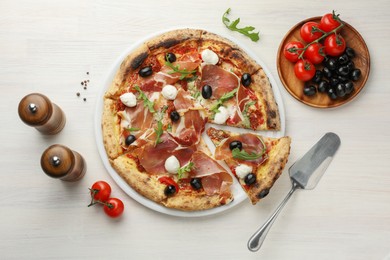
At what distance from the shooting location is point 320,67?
3826 mm

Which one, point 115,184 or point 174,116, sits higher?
point 174,116

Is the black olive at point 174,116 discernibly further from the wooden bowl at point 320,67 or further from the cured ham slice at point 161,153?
the wooden bowl at point 320,67

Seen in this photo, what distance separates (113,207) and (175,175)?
458 millimetres

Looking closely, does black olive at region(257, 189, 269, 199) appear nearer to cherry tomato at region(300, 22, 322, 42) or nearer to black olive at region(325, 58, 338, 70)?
black olive at region(325, 58, 338, 70)

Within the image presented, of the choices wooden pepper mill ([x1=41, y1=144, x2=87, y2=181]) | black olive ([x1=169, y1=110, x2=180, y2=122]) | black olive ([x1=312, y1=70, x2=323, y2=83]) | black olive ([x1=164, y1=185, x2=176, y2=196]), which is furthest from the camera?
black olive ([x1=312, y1=70, x2=323, y2=83])

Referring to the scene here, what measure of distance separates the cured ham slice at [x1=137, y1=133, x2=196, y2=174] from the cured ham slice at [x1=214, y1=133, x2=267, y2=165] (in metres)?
0.18

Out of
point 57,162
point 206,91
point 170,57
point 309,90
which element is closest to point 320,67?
point 309,90

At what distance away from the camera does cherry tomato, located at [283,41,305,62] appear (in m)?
3.71

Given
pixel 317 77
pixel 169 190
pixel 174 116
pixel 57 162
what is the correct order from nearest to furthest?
pixel 57 162 → pixel 169 190 → pixel 174 116 → pixel 317 77

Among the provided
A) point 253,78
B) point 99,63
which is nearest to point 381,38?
point 253,78

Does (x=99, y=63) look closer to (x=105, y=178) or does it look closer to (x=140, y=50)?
(x=140, y=50)

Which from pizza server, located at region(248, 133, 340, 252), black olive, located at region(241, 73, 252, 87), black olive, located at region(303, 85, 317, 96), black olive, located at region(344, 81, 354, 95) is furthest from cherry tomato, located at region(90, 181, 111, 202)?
black olive, located at region(344, 81, 354, 95)

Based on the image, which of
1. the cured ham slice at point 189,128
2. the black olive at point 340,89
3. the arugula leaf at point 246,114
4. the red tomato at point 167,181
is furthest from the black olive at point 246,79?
the red tomato at point 167,181

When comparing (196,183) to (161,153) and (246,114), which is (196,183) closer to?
(161,153)
